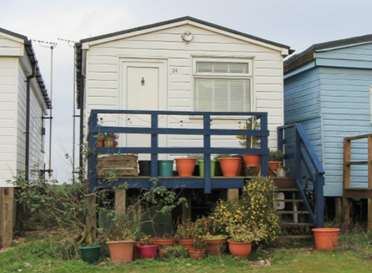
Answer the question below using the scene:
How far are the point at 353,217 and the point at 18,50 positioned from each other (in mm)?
8455

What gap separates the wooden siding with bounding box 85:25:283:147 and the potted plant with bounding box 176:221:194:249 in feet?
9.38

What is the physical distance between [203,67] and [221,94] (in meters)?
0.70

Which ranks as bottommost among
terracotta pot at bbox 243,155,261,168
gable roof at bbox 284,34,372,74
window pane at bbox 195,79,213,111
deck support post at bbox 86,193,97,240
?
deck support post at bbox 86,193,97,240

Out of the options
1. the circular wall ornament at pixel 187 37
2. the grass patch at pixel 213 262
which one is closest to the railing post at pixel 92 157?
the grass patch at pixel 213 262

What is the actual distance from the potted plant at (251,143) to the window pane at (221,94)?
65 cm


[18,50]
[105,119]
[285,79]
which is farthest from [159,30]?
[285,79]

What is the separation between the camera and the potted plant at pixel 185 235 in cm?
1091

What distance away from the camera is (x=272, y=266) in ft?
33.5

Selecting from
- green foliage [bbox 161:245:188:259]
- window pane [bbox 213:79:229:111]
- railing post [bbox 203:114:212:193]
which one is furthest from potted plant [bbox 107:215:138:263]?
window pane [bbox 213:79:229:111]

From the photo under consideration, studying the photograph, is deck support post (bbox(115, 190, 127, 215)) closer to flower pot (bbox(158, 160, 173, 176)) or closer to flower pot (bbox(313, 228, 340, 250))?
flower pot (bbox(158, 160, 173, 176))

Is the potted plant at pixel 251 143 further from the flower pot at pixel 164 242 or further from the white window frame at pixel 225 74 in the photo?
the flower pot at pixel 164 242

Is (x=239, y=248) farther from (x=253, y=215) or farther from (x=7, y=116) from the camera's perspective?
(x=7, y=116)

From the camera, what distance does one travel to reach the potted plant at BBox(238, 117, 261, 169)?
12203mm

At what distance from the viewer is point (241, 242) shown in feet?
35.3
